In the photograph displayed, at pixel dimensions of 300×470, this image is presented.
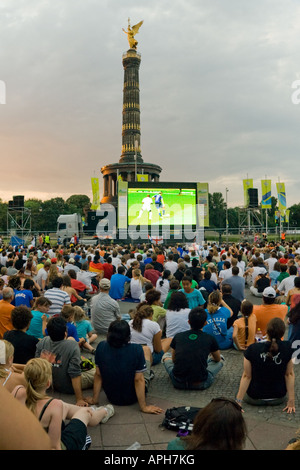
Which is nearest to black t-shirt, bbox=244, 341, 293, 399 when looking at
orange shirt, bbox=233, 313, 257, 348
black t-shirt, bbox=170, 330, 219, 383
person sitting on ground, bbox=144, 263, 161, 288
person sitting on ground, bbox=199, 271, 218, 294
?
black t-shirt, bbox=170, 330, 219, 383

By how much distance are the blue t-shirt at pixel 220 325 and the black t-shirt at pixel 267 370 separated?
A: 1.96m

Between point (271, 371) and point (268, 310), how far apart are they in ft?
6.27

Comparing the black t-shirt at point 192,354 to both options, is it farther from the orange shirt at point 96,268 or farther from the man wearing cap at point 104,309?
the orange shirt at point 96,268

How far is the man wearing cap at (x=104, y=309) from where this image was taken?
7801 mm

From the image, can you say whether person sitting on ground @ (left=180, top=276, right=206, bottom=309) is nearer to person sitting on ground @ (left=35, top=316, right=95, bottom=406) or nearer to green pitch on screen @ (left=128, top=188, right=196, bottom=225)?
person sitting on ground @ (left=35, top=316, right=95, bottom=406)

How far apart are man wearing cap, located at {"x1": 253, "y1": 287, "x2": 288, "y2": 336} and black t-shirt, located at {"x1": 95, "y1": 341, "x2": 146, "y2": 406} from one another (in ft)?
8.71

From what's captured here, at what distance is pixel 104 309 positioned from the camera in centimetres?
787

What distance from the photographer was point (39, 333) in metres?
6.38

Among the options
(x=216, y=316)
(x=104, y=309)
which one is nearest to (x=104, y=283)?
(x=104, y=309)

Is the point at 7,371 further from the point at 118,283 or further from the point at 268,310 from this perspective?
the point at 118,283

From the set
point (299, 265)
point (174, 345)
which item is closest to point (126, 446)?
point (174, 345)

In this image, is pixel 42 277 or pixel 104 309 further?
pixel 42 277

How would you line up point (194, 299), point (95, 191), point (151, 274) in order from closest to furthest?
point (194, 299) < point (151, 274) < point (95, 191)

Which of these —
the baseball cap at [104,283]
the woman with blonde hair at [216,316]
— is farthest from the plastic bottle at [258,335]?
the baseball cap at [104,283]
